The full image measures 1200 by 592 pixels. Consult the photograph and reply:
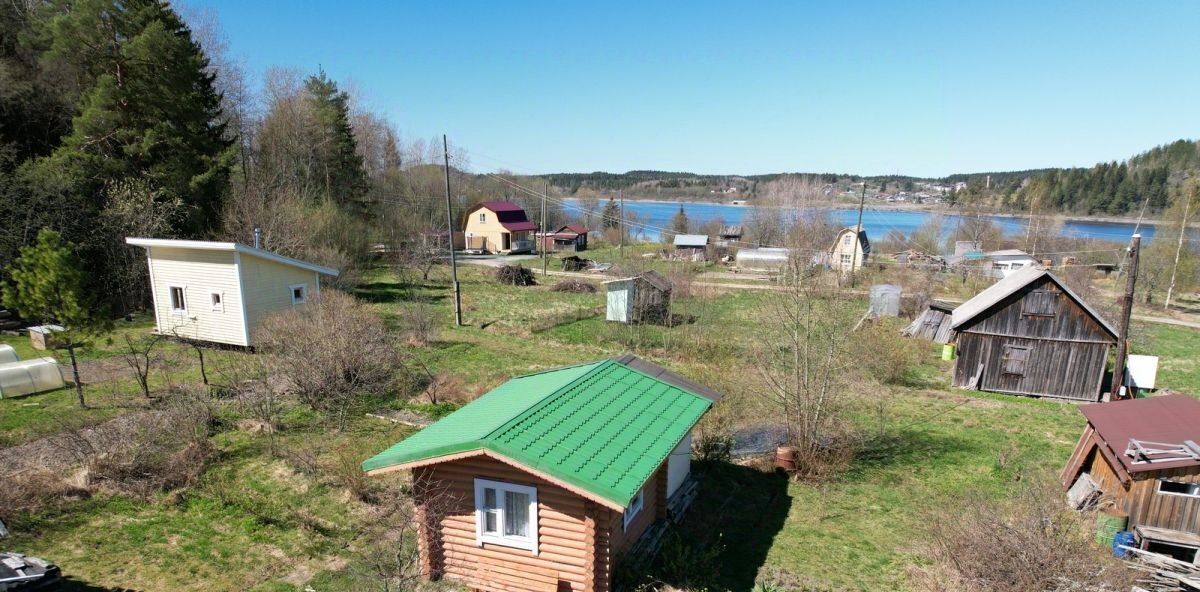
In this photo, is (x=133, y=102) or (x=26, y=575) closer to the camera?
(x=26, y=575)

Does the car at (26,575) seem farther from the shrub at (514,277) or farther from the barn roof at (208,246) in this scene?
the shrub at (514,277)

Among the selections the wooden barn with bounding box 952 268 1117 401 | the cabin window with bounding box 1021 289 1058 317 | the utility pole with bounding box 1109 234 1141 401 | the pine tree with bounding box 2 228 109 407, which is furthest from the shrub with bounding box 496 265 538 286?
the utility pole with bounding box 1109 234 1141 401

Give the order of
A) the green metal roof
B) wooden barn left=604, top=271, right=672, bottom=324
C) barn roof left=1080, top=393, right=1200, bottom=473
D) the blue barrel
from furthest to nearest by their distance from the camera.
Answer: wooden barn left=604, top=271, right=672, bottom=324
barn roof left=1080, top=393, right=1200, bottom=473
the blue barrel
the green metal roof

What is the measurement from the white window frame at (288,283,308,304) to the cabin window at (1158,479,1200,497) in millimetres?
26079

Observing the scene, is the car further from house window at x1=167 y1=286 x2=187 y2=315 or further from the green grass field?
house window at x1=167 y1=286 x2=187 y2=315

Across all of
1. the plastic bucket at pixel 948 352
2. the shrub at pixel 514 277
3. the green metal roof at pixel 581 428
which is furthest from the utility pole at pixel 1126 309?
the shrub at pixel 514 277

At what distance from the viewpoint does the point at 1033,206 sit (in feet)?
210

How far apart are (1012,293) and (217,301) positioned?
97.3 ft

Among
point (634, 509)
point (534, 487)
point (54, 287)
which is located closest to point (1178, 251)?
point (634, 509)

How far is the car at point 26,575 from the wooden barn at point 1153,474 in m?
17.2

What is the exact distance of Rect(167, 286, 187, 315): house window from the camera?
2291 cm

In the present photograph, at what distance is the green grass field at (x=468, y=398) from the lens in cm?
974

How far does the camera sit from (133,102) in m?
28.1

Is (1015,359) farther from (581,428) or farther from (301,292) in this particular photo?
(301,292)
